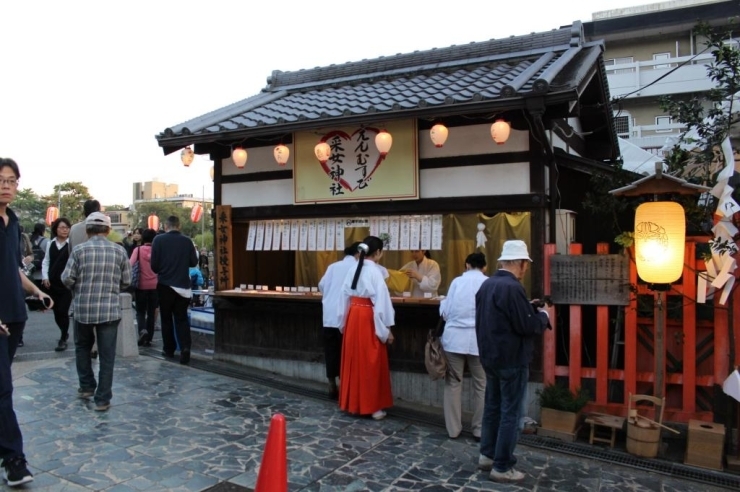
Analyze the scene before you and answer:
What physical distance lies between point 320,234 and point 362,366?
2832 mm

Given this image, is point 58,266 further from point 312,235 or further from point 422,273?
point 422,273

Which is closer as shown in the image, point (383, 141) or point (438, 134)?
point (438, 134)

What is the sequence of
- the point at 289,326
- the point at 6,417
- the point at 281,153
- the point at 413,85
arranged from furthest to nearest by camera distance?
1. the point at 289,326
2. the point at 413,85
3. the point at 281,153
4. the point at 6,417

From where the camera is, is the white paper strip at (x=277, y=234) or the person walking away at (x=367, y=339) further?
the white paper strip at (x=277, y=234)

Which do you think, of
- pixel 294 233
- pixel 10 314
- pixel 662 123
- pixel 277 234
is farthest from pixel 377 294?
pixel 662 123

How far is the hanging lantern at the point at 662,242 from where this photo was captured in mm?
6074

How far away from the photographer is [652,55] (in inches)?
1206

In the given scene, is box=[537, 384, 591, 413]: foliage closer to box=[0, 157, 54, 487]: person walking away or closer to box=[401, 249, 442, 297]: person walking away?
box=[401, 249, 442, 297]: person walking away

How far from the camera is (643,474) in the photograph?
5691mm

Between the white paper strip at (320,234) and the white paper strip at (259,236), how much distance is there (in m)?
1.16

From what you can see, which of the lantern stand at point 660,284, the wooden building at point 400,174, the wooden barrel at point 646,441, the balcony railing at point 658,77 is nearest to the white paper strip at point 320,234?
the wooden building at point 400,174

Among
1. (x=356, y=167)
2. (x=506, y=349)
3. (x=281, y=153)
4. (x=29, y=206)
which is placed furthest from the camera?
(x=29, y=206)

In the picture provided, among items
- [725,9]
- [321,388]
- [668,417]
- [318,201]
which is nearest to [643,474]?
[668,417]

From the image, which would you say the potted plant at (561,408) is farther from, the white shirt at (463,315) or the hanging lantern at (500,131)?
the hanging lantern at (500,131)
